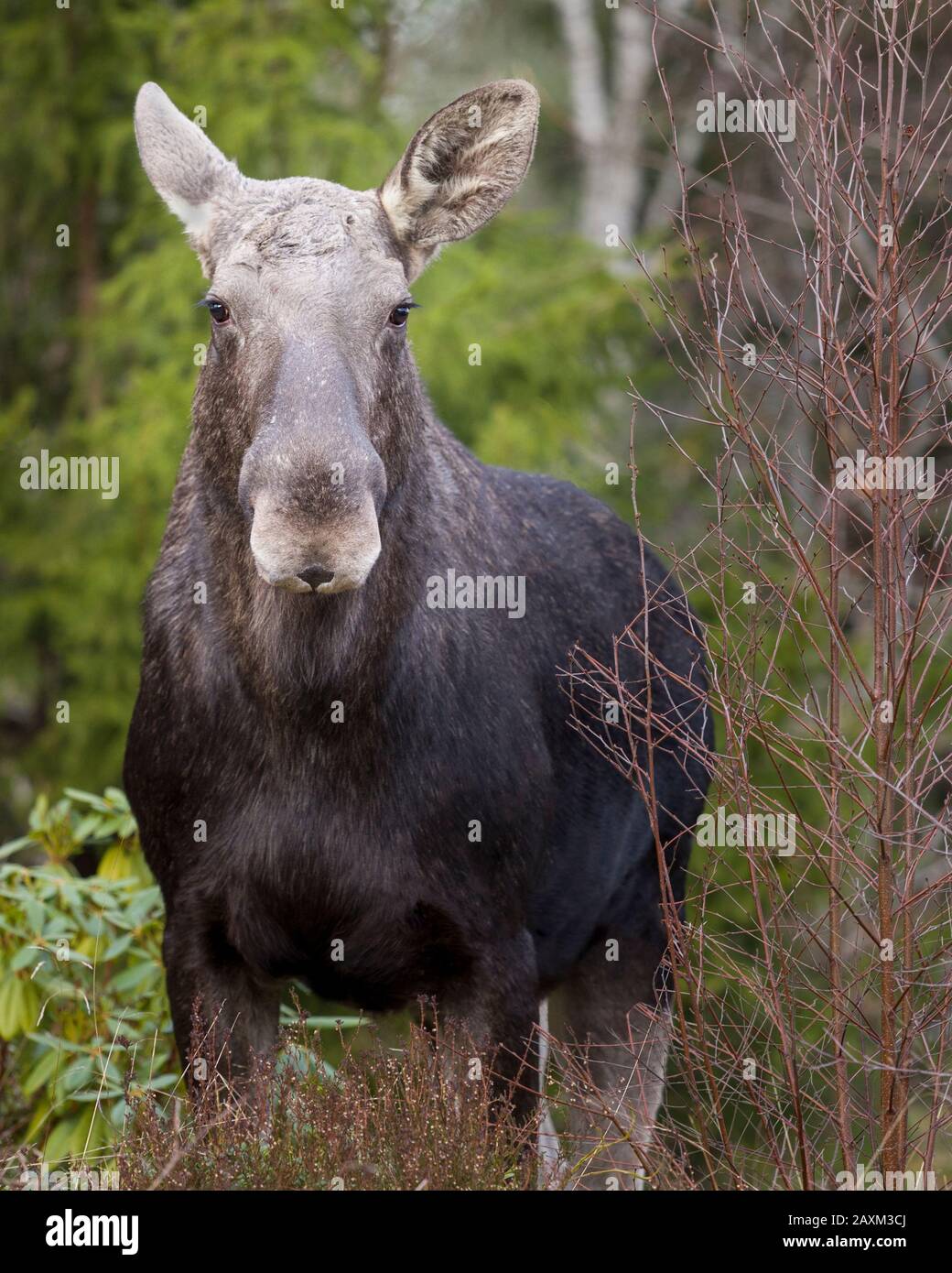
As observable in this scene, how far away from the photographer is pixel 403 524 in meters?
4.94

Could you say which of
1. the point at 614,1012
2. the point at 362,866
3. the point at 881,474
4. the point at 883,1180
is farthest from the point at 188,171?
the point at 883,1180

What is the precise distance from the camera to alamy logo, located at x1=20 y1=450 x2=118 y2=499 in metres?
10.6

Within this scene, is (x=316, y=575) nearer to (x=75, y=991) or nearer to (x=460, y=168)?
(x=460, y=168)

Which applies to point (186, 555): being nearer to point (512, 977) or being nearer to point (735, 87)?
point (512, 977)

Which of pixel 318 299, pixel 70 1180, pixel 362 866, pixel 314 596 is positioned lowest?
pixel 70 1180

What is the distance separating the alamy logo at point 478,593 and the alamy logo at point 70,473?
5364 mm

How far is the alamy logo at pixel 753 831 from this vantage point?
436 centimetres

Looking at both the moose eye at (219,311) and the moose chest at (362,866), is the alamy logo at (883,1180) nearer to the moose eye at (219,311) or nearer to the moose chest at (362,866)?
the moose chest at (362,866)

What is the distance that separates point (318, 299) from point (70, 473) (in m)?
7.06

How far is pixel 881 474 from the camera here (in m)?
4.17

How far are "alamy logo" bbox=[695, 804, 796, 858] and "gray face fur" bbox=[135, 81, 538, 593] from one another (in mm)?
1258

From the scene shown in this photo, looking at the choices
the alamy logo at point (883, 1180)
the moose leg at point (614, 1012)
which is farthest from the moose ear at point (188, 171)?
the alamy logo at point (883, 1180)

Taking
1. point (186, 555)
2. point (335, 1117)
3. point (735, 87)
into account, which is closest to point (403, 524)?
point (186, 555)
